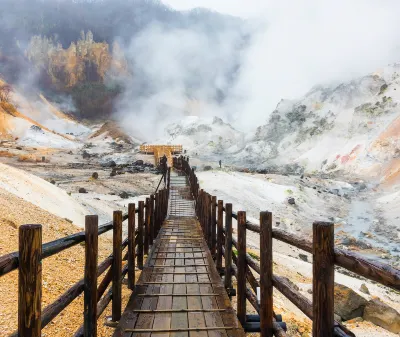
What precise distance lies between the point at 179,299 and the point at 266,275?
7.09 ft

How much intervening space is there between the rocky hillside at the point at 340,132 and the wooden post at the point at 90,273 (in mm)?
37416

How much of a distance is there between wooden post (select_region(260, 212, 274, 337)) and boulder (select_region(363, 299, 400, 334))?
208 inches

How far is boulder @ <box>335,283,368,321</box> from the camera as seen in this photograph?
7605mm

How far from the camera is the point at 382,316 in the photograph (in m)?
7.41

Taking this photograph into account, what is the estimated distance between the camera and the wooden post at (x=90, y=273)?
10.6 ft

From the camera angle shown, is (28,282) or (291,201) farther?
(291,201)

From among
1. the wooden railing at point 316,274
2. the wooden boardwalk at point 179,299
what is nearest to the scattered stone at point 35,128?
the wooden boardwalk at point 179,299

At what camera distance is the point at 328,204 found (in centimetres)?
2711

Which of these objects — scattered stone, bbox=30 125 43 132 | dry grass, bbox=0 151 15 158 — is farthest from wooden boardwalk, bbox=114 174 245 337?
scattered stone, bbox=30 125 43 132

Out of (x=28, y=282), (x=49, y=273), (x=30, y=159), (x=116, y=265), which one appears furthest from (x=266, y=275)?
(x=30, y=159)

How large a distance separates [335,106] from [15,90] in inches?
3215

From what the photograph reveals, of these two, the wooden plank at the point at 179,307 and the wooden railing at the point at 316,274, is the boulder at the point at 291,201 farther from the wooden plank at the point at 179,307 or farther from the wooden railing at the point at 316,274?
the wooden railing at the point at 316,274

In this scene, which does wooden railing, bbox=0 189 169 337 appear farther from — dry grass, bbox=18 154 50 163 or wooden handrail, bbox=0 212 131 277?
dry grass, bbox=18 154 50 163

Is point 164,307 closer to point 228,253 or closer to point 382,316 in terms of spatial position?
point 228,253
